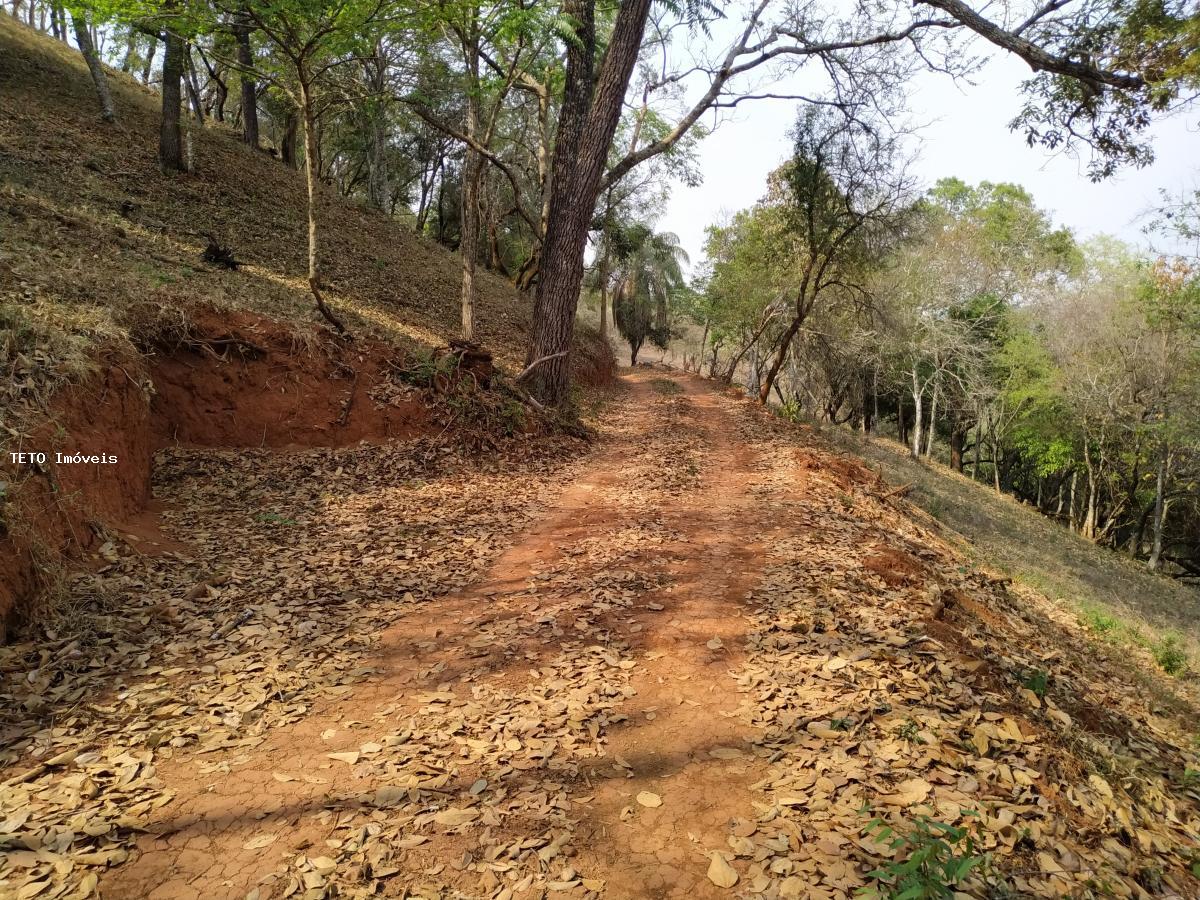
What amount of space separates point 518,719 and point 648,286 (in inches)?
1429

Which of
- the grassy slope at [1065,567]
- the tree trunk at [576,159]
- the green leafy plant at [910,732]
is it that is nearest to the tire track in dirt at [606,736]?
the green leafy plant at [910,732]

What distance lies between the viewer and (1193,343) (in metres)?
19.1

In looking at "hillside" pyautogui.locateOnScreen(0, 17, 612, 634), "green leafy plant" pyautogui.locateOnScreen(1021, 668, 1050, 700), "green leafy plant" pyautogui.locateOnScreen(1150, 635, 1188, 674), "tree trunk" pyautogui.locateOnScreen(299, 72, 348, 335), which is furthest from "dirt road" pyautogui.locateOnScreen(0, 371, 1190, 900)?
"tree trunk" pyautogui.locateOnScreen(299, 72, 348, 335)

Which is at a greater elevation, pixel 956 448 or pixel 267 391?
pixel 267 391

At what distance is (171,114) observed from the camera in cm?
1468

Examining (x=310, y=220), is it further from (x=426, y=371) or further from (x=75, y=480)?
(x=75, y=480)

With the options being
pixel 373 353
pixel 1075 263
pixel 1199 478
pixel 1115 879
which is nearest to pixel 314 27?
pixel 373 353

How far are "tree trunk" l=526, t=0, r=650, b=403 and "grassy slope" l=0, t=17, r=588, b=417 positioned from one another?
8.98ft

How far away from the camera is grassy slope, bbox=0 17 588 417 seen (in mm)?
6758

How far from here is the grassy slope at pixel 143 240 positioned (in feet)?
22.2

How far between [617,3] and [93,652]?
1345 centimetres

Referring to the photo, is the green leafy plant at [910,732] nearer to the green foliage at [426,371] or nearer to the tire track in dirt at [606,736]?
the tire track in dirt at [606,736]

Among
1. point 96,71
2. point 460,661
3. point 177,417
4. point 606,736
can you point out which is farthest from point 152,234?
point 606,736

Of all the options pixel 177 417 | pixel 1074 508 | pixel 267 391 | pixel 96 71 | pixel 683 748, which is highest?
pixel 96 71
